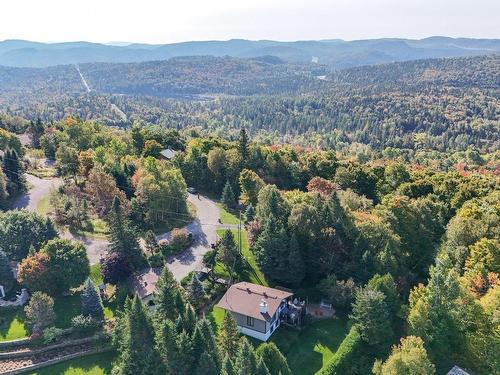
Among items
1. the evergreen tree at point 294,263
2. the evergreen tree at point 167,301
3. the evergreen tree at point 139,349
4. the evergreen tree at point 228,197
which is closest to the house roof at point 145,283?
the evergreen tree at point 167,301

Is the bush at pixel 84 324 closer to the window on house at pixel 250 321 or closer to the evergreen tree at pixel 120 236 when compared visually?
the evergreen tree at pixel 120 236

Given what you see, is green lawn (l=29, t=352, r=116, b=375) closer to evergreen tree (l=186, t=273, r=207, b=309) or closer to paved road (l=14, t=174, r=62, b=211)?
evergreen tree (l=186, t=273, r=207, b=309)

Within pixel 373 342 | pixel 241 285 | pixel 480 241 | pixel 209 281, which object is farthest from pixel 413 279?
pixel 209 281

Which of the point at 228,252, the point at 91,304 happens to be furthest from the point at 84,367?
the point at 228,252

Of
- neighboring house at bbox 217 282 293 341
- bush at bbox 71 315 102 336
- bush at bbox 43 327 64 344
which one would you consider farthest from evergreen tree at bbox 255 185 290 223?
bush at bbox 43 327 64 344

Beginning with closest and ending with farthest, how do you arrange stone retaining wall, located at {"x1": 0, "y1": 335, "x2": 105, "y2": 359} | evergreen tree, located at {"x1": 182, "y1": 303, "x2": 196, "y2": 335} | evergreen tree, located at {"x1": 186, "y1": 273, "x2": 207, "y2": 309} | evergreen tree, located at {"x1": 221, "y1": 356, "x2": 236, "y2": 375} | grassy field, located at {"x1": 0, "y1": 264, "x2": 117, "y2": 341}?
evergreen tree, located at {"x1": 221, "y1": 356, "x2": 236, "y2": 375}, evergreen tree, located at {"x1": 182, "y1": 303, "x2": 196, "y2": 335}, stone retaining wall, located at {"x1": 0, "y1": 335, "x2": 105, "y2": 359}, grassy field, located at {"x1": 0, "y1": 264, "x2": 117, "y2": 341}, evergreen tree, located at {"x1": 186, "y1": 273, "x2": 207, "y2": 309}

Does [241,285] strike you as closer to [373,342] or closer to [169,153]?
[373,342]
